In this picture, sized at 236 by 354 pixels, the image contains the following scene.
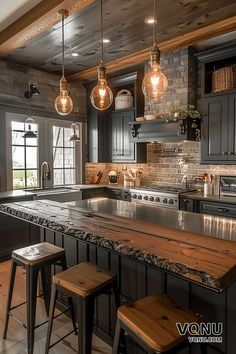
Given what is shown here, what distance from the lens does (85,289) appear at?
1.62m

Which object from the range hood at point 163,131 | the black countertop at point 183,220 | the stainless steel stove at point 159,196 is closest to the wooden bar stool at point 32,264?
the black countertop at point 183,220

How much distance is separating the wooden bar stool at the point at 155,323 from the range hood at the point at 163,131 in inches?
113

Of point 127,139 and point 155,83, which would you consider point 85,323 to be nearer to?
point 155,83

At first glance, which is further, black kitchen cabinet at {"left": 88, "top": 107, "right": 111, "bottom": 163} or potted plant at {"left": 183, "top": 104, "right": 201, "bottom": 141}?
black kitchen cabinet at {"left": 88, "top": 107, "right": 111, "bottom": 163}

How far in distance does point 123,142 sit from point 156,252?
3972 millimetres

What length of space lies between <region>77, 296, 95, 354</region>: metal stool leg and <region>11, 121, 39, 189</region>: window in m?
3.43

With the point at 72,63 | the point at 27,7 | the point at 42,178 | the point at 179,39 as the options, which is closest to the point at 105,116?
the point at 72,63

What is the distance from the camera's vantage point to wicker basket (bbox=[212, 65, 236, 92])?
Result: 3664 millimetres

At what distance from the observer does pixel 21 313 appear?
2.64 m

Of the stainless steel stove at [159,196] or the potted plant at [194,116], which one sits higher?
the potted plant at [194,116]

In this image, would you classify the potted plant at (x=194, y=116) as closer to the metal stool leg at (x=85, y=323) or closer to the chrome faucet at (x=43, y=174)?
the chrome faucet at (x=43, y=174)

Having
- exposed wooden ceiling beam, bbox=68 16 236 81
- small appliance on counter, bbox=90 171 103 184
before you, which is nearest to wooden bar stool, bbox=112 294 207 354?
exposed wooden ceiling beam, bbox=68 16 236 81

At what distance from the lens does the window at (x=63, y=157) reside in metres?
5.24

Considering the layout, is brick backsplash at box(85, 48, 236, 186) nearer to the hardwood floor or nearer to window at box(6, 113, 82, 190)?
window at box(6, 113, 82, 190)
